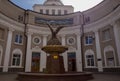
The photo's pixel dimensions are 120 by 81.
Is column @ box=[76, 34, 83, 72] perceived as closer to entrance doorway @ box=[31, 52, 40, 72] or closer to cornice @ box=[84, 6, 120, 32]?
cornice @ box=[84, 6, 120, 32]

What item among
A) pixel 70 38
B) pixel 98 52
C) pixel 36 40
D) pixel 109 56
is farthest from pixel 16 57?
pixel 109 56

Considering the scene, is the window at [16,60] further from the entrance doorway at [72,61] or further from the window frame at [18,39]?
the entrance doorway at [72,61]

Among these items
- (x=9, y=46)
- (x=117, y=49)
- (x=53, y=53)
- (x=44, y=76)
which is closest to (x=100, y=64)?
(x=117, y=49)

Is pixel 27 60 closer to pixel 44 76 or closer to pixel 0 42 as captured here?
pixel 0 42

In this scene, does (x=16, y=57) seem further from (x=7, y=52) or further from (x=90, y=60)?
(x=90, y=60)

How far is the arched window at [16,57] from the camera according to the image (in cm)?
1837

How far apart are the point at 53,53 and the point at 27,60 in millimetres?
12012

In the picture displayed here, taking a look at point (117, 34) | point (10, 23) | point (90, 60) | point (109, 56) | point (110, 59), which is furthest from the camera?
point (90, 60)

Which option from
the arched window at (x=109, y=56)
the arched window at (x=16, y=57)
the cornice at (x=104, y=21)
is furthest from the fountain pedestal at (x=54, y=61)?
the arched window at (x=16, y=57)

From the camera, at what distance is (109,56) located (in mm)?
→ 16578

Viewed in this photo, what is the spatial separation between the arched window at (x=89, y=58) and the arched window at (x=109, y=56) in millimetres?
2511

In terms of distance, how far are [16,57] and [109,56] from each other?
14533 mm

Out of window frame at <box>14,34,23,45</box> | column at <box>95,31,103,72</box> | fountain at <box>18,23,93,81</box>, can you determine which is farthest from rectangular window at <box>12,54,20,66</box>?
column at <box>95,31,103,72</box>

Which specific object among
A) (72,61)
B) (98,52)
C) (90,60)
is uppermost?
(98,52)
